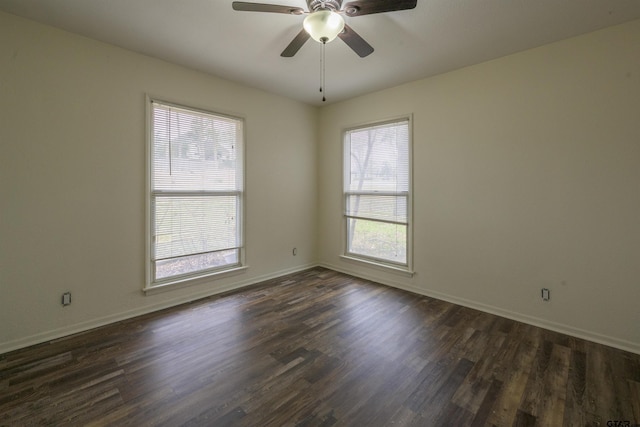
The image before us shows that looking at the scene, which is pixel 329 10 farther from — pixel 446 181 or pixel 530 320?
pixel 530 320

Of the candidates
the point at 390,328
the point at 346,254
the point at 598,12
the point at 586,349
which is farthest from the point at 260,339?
the point at 598,12

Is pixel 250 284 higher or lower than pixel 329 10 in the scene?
lower

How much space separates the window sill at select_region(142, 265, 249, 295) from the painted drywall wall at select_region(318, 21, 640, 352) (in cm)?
230

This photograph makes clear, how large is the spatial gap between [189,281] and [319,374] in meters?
2.11

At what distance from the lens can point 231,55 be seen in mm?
3061

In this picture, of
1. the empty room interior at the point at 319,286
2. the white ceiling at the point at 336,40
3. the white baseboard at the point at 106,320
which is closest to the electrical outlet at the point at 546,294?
the empty room interior at the point at 319,286

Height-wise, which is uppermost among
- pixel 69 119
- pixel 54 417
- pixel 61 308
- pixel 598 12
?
pixel 598 12

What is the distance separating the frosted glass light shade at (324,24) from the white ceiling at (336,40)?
1.10ft

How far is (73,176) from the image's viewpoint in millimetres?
2674

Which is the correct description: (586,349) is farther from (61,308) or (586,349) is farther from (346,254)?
(61,308)

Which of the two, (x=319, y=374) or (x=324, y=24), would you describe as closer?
(x=324, y=24)

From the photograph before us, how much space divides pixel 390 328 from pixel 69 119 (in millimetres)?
3578

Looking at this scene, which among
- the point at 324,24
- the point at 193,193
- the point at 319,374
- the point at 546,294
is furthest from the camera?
the point at 193,193

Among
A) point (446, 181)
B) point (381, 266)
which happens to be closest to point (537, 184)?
point (446, 181)
